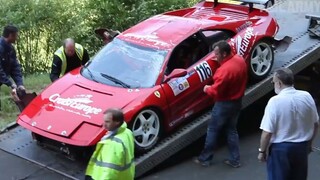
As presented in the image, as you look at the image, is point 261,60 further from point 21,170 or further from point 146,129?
point 21,170

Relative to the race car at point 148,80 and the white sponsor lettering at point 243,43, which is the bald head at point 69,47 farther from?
the white sponsor lettering at point 243,43

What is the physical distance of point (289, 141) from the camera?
20.9ft

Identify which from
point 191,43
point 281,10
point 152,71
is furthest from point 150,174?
point 281,10

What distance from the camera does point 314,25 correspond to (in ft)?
34.8

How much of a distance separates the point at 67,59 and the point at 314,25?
4.36 m

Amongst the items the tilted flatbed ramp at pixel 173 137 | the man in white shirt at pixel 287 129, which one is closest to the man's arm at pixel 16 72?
the tilted flatbed ramp at pixel 173 137

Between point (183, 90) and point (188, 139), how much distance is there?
703 mm

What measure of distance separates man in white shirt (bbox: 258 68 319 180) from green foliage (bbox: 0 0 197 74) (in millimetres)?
8972

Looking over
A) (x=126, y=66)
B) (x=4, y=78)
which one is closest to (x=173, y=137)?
(x=126, y=66)

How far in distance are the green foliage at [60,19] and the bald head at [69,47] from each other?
5.20 m

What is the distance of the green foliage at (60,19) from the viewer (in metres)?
14.4

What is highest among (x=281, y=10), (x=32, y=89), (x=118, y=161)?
(x=118, y=161)

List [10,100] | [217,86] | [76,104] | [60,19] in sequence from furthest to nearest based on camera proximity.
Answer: [60,19] < [10,100] < [76,104] < [217,86]

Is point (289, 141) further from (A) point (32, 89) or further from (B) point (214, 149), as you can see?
(A) point (32, 89)
